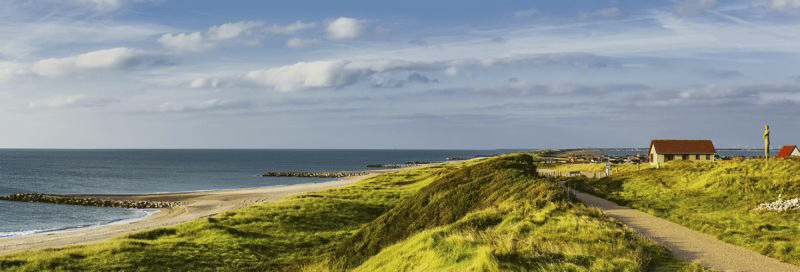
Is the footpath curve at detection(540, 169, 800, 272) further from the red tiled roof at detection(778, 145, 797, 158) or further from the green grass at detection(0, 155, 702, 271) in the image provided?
the red tiled roof at detection(778, 145, 797, 158)

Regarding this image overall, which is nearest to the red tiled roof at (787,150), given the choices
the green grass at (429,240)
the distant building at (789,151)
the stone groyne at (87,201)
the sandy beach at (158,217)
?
the distant building at (789,151)

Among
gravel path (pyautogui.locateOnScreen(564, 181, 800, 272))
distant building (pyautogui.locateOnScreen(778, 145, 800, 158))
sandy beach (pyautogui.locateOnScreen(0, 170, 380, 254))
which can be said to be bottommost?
sandy beach (pyautogui.locateOnScreen(0, 170, 380, 254))

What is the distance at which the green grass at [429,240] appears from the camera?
15031 mm

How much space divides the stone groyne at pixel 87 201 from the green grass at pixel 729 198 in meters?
56.8

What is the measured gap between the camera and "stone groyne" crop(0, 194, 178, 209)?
75188 mm

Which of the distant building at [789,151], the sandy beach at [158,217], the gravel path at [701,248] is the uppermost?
the distant building at [789,151]

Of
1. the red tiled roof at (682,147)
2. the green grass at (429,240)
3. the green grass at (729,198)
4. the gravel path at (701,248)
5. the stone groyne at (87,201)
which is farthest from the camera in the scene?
the red tiled roof at (682,147)

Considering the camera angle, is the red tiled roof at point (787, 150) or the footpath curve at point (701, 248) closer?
the footpath curve at point (701, 248)

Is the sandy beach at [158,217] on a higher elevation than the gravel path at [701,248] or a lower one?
lower

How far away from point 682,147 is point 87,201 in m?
84.4

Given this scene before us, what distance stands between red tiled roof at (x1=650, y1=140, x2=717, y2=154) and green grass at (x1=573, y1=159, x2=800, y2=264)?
25.9 m

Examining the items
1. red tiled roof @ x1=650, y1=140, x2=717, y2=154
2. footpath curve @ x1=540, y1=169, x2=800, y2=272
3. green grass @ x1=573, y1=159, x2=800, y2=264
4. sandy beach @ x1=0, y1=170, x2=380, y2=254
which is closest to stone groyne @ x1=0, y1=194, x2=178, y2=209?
sandy beach @ x1=0, y1=170, x2=380, y2=254

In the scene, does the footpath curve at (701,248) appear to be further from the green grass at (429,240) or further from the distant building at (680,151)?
the distant building at (680,151)

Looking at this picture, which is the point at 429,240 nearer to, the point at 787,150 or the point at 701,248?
the point at 701,248
